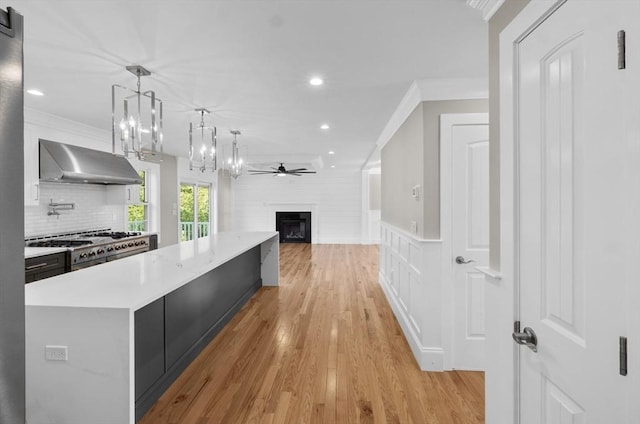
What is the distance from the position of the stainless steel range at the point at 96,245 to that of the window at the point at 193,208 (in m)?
2.75

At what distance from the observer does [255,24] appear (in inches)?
73.3

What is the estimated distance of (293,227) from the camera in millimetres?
10641

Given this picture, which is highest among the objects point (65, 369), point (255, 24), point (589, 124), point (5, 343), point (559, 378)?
point (255, 24)

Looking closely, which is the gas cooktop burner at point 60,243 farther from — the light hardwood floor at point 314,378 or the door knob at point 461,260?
the door knob at point 461,260

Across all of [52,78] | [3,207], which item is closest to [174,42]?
[52,78]

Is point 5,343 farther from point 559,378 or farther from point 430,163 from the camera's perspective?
point 430,163

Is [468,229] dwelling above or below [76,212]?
below

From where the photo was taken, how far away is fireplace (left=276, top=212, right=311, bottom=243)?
10555mm

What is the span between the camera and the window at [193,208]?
26.2ft

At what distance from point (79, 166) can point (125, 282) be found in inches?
118

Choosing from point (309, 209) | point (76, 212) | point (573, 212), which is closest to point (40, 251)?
point (76, 212)

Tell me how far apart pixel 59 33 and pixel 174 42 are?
658 millimetres

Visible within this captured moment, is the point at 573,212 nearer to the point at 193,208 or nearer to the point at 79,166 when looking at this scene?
the point at 79,166

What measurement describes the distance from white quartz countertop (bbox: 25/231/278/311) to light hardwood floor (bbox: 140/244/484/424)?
841 mm
